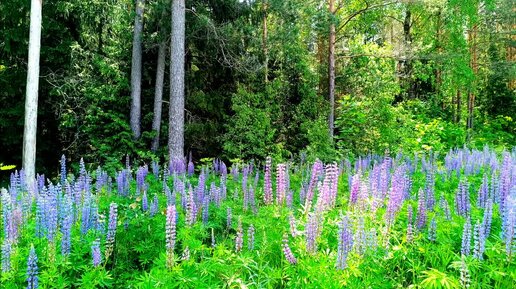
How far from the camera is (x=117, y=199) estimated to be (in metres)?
5.05

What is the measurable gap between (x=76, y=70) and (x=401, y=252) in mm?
12169

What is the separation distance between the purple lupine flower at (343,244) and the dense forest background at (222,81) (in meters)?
7.41

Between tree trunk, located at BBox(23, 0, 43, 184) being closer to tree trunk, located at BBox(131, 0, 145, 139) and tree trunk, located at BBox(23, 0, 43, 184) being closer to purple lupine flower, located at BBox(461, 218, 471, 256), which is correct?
tree trunk, located at BBox(131, 0, 145, 139)

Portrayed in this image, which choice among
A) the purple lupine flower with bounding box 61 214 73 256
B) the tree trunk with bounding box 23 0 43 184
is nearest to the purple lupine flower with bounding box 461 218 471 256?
the purple lupine flower with bounding box 61 214 73 256

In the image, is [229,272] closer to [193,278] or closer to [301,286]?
[193,278]

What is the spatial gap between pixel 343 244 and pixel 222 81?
11764 mm

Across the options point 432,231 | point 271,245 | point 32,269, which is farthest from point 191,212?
point 432,231

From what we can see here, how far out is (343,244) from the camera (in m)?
3.15

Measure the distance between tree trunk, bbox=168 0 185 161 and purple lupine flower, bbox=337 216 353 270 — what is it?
8.22 metres

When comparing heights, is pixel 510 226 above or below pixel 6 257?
above

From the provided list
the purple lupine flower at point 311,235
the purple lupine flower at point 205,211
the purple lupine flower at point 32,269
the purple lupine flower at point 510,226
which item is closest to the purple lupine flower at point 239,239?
the purple lupine flower at point 311,235

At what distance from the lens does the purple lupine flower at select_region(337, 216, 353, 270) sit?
312cm

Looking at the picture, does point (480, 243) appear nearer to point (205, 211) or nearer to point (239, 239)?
point (239, 239)

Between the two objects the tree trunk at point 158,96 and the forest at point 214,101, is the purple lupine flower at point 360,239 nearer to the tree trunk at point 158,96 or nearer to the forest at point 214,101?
the forest at point 214,101
